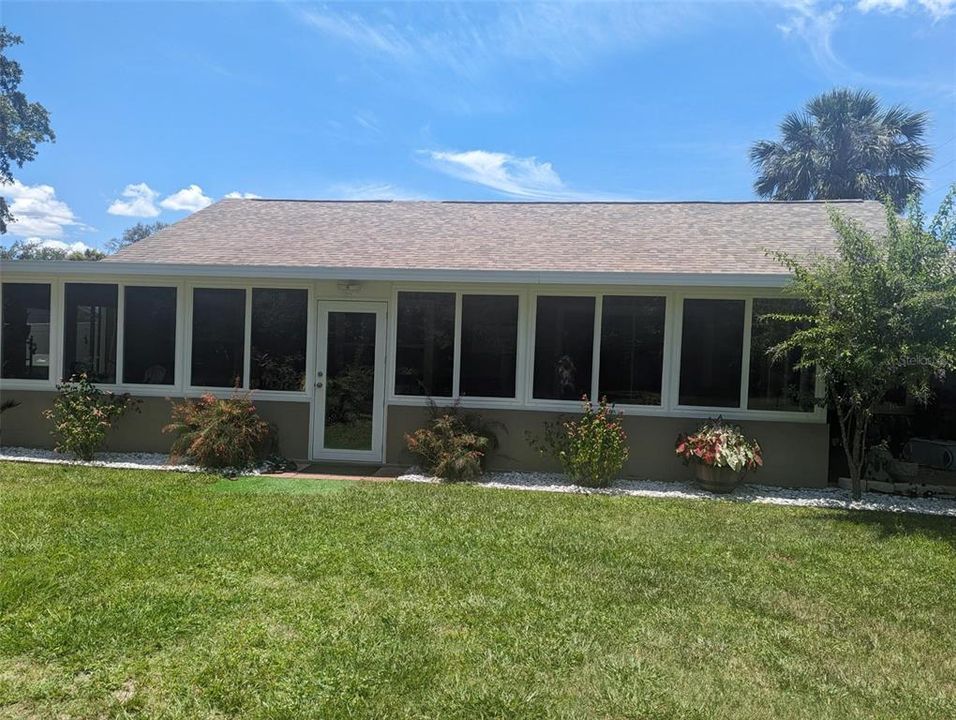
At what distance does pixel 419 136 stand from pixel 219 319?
9105mm

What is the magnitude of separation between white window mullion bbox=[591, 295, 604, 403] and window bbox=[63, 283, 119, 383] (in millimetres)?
6890

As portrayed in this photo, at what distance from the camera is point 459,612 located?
3.79 meters

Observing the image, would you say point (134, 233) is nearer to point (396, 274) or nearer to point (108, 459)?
point (108, 459)

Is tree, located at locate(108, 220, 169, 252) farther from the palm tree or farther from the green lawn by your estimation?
the green lawn

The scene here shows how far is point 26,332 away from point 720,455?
9855mm

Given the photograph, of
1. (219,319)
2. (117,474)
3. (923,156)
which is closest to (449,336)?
(219,319)

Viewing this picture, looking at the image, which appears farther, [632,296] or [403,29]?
[403,29]

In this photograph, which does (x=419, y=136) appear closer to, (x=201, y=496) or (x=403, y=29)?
(x=403, y=29)

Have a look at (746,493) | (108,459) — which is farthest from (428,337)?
(108,459)

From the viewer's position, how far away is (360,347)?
8.78 m

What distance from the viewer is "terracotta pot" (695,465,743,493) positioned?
7445 mm

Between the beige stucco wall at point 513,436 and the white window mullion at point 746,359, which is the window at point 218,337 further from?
the white window mullion at point 746,359

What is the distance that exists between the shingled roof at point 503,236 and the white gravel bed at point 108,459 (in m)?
2.85

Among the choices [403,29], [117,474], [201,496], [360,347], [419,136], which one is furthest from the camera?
[419,136]
